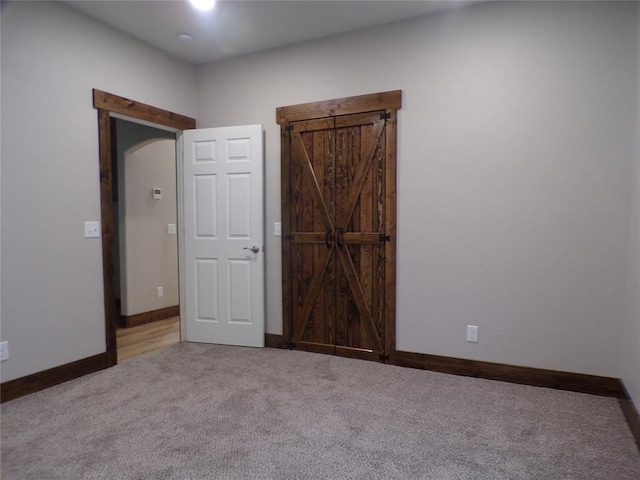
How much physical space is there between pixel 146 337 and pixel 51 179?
1958mm

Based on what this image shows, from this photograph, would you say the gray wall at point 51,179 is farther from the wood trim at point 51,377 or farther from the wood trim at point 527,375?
the wood trim at point 527,375

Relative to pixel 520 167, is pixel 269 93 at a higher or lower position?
higher

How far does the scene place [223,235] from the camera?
3734mm

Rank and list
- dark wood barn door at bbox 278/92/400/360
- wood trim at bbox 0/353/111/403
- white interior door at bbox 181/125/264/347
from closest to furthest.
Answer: wood trim at bbox 0/353/111/403 → dark wood barn door at bbox 278/92/400/360 → white interior door at bbox 181/125/264/347

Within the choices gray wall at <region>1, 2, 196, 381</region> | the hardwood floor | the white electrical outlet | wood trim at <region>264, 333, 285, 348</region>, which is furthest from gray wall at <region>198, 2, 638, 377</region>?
the hardwood floor

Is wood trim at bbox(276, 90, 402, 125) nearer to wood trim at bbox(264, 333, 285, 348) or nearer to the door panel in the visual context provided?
the door panel

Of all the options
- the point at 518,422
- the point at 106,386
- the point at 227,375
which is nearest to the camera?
the point at 518,422

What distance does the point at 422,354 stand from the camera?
3139mm

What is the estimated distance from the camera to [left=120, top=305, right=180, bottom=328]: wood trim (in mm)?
4496

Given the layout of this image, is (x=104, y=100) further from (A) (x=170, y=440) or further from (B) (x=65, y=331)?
(A) (x=170, y=440)

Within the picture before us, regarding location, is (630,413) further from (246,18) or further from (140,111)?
(140,111)

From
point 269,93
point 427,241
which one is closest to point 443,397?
point 427,241

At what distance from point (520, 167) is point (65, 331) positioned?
351 centimetres

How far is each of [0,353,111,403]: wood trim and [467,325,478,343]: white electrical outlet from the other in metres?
2.86
